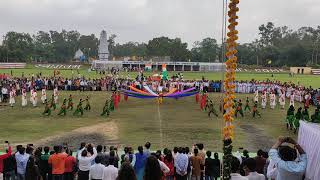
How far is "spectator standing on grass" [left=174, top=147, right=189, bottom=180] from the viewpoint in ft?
29.7

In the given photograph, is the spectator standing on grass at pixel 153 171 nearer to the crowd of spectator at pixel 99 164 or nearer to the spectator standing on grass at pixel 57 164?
the crowd of spectator at pixel 99 164

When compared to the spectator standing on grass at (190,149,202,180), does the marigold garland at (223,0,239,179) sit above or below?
above

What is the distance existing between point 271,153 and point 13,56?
82.5 m

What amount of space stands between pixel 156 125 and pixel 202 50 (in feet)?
303

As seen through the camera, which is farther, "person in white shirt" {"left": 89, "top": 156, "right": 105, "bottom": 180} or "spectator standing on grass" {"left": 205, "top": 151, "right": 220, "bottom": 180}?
"spectator standing on grass" {"left": 205, "top": 151, "right": 220, "bottom": 180}

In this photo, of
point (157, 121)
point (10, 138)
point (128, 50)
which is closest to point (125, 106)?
point (157, 121)

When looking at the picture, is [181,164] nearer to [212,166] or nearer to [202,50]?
[212,166]

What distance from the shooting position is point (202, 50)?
11000cm

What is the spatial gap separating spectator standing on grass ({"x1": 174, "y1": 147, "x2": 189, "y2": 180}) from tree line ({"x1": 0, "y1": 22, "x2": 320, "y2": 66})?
6248cm

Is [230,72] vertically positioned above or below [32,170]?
above

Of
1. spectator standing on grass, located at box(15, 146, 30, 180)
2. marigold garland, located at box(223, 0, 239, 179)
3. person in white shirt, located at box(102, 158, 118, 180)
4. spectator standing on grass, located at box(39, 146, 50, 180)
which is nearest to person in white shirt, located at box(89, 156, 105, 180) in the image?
person in white shirt, located at box(102, 158, 118, 180)

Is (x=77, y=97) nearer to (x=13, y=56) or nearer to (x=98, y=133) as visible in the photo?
(x=98, y=133)

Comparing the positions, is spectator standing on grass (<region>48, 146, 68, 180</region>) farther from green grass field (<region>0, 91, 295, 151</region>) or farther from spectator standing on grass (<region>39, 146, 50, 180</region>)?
green grass field (<region>0, 91, 295, 151</region>)

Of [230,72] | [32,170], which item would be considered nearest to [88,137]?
[32,170]
